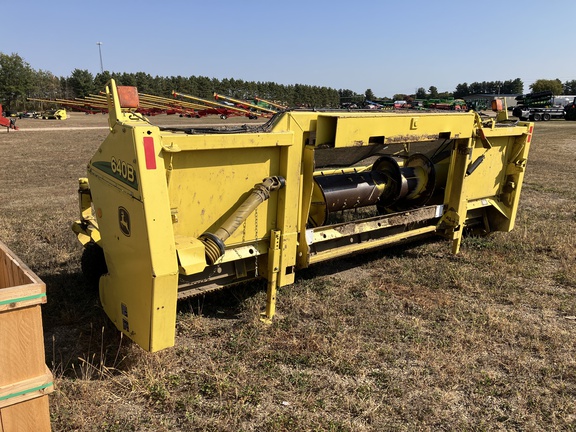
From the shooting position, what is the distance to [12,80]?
185 feet

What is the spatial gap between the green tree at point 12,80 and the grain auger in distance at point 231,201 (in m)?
62.6

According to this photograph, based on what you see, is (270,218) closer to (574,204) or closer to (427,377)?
(427,377)

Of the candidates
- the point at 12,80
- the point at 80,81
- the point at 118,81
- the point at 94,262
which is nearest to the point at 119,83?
the point at 118,81

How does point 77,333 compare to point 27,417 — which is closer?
point 27,417

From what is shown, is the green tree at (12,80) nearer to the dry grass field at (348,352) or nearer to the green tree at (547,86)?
the dry grass field at (348,352)

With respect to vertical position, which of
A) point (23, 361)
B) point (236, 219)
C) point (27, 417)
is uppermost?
point (236, 219)

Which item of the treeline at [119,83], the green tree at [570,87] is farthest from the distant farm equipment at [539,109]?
the green tree at [570,87]

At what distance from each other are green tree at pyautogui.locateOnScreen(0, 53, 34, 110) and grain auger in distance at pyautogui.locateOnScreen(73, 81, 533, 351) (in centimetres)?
6262

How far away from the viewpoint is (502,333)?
139 inches

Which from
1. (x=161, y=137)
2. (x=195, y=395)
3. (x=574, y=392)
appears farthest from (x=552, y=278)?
(x=161, y=137)

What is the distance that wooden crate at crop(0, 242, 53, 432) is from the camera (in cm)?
201

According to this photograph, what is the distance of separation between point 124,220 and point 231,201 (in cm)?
75

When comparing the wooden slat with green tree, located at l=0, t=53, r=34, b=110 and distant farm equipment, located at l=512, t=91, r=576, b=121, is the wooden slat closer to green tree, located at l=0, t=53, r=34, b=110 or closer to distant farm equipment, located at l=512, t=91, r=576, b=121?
distant farm equipment, located at l=512, t=91, r=576, b=121

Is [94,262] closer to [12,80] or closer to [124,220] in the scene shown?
[124,220]
